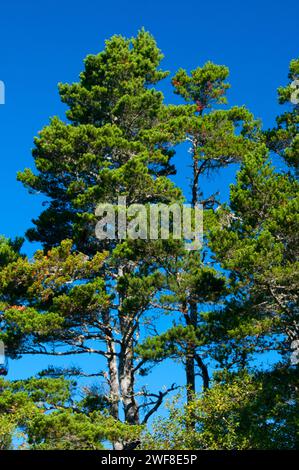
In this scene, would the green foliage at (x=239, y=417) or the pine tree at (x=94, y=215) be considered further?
the pine tree at (x=94, y=215)

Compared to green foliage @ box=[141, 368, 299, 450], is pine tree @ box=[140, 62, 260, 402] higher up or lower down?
higher up

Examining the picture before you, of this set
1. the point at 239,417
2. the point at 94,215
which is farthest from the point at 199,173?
the point at 239,417

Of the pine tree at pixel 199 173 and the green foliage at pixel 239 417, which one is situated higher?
the pine tree at pixel 199 173

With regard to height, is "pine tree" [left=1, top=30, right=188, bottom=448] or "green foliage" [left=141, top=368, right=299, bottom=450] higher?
"pine tree" [left=1, top=30, right=188, bottom=448]

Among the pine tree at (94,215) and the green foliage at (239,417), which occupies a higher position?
the pine tree at (94,215)

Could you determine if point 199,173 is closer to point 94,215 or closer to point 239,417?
point 94,215

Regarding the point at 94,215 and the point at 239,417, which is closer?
the point at 239,417

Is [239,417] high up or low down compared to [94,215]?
down

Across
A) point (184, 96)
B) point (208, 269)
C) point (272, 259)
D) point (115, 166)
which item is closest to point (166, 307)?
point (208, 269)

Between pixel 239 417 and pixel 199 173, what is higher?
pixel 199 173

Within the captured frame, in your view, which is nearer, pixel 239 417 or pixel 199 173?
pixel 239 417

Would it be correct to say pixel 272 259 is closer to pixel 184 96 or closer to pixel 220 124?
pixel 220 124

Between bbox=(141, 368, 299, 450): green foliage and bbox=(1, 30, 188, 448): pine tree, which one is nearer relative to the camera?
bbox=(141, 368, 299, 450): green foliage
